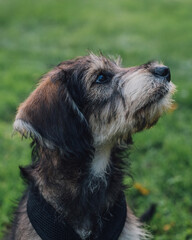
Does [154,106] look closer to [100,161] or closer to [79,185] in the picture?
[100,161]

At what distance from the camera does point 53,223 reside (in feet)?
11.2

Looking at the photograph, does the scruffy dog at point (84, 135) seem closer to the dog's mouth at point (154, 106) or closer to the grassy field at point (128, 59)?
the dog's mouth at point (154, 106)

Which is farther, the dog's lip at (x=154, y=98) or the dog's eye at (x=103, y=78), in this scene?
the dog's eye at (x=103, y=78)

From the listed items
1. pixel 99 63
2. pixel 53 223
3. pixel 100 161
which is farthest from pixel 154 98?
pixel 53 223

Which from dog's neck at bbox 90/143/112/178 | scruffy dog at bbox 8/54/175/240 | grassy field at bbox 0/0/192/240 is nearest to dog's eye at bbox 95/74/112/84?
scruffy dog at bbox 8/54/175/240

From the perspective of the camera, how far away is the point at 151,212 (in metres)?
4.47

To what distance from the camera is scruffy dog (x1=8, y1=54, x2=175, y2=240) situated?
3.20m

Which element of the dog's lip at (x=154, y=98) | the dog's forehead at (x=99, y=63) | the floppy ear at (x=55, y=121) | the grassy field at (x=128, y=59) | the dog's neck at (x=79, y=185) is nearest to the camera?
the floppy ear at (x=55, y=121)

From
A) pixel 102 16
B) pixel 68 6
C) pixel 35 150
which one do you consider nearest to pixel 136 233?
pixel 35 150

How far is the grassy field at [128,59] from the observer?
5160 mm

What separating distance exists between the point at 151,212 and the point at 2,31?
947cm

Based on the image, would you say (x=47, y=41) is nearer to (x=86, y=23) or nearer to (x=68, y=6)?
(x=86, y=23)

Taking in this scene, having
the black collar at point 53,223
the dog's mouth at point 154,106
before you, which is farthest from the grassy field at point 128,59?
the dog's mouth at point 154,106

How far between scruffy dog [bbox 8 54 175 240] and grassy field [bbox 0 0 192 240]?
1054mm
